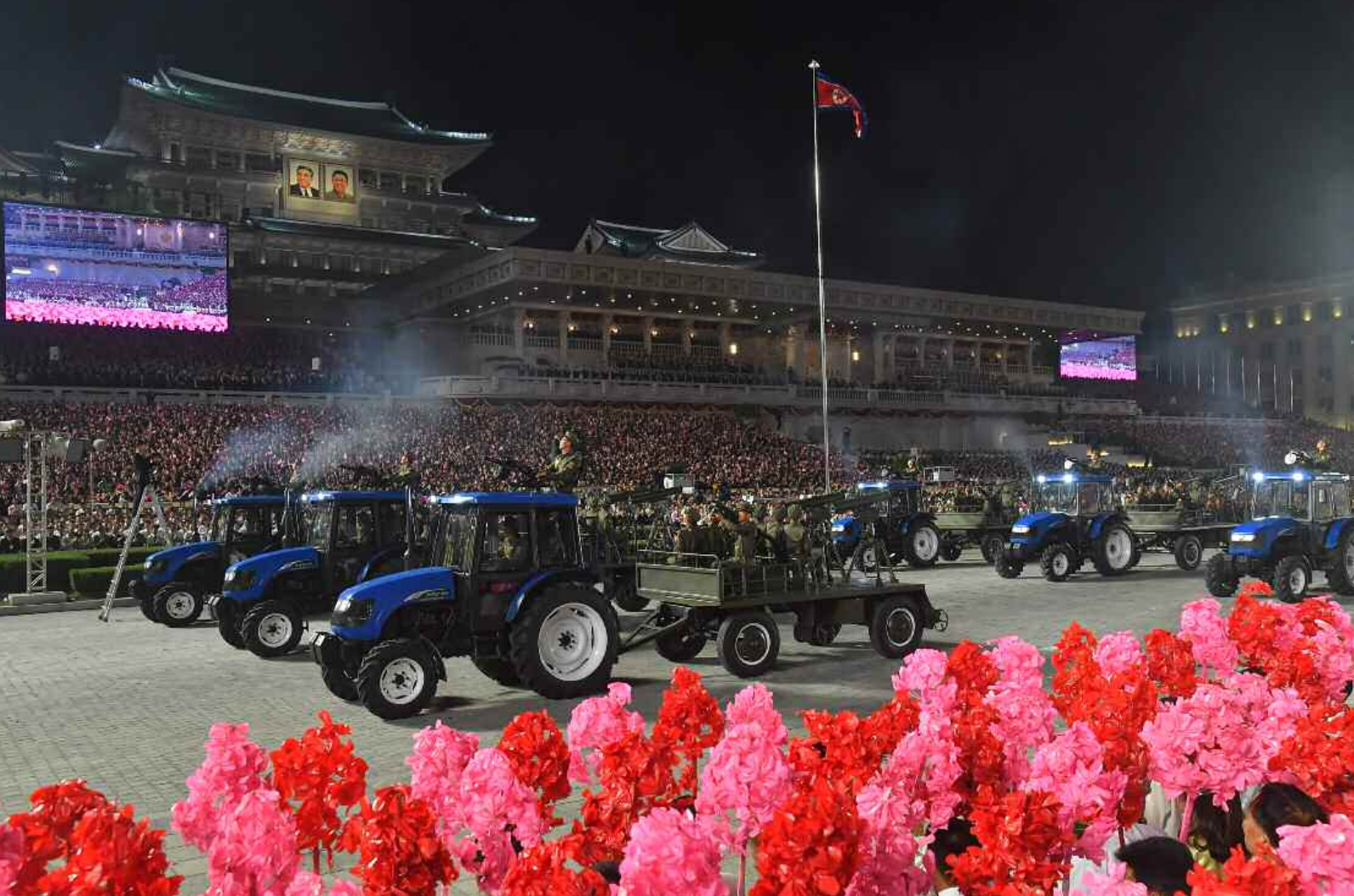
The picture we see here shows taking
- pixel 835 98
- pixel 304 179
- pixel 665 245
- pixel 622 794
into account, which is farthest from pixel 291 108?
pixel 622 794

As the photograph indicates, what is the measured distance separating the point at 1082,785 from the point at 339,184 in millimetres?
64851

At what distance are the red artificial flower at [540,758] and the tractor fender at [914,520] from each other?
21.3 meters

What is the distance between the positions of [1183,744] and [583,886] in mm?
2835

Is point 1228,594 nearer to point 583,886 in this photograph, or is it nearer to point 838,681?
point 838,681

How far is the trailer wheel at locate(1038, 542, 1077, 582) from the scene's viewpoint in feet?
70.6

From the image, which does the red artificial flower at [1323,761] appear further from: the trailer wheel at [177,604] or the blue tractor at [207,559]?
the trailer wheel at [177,604]

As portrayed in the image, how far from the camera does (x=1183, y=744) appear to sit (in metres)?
4.38

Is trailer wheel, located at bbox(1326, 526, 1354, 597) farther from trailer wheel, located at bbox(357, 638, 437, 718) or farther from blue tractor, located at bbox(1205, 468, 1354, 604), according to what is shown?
trailer wheel, located at bbox(357, 638, 437, 718)

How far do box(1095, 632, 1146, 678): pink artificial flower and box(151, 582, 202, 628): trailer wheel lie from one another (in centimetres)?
1521

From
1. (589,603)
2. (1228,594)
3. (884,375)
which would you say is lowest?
(1228,594)

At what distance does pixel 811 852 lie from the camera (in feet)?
9.16

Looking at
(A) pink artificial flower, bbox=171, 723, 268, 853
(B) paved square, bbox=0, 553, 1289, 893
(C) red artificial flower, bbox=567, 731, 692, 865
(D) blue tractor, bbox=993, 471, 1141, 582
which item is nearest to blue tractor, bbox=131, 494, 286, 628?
(B) paved square, bbox=0, 553, 1289, 893

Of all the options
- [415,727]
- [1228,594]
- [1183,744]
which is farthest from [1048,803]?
[1228,594]

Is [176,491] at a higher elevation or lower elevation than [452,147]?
lower
